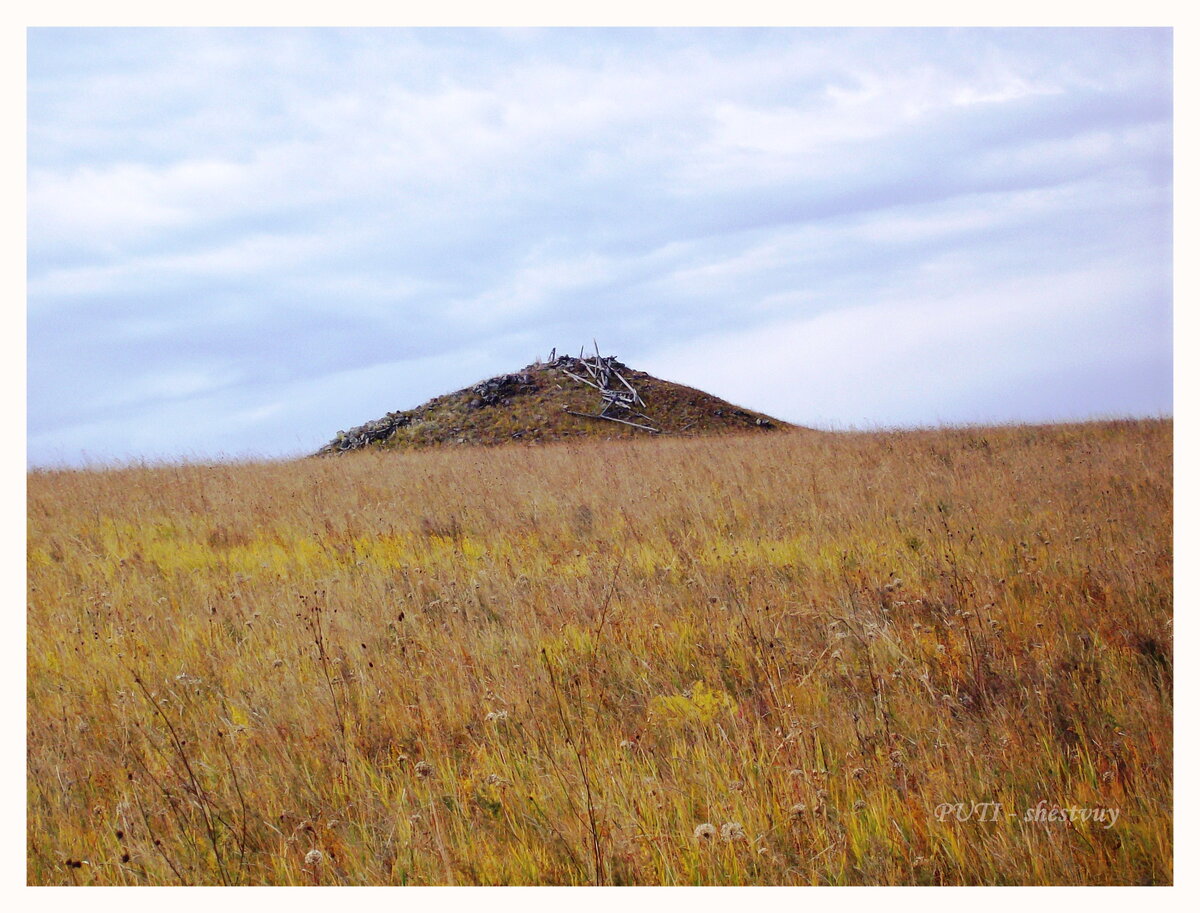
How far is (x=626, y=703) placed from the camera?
3.28 metres

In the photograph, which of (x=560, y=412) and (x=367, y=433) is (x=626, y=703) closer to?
(x=560, y=412)

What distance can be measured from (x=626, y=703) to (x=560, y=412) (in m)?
22.2

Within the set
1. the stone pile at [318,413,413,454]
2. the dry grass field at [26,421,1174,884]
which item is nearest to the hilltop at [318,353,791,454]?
the stone pile at [318,413,413,454]

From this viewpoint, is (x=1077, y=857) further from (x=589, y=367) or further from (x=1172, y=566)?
(x=589, y=367)

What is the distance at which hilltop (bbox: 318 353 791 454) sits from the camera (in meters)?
24.0

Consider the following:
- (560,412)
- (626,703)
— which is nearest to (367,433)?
(560,412)

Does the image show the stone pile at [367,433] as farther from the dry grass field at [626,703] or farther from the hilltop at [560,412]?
the dry grass field at [626,703]

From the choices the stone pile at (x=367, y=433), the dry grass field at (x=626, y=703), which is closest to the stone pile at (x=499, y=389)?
the stone pile at (x=367, y=433)

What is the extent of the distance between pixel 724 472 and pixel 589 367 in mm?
20177

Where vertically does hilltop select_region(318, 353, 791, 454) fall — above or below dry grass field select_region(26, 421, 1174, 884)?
above

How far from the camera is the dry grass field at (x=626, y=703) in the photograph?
2447 mm

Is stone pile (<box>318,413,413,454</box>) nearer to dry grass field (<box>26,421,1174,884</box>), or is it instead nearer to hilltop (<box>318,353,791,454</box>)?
hilltop (<box>318,353,791,454</box>)

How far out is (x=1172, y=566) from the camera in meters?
4.16

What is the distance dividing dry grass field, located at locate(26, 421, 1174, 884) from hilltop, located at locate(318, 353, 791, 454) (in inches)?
682
